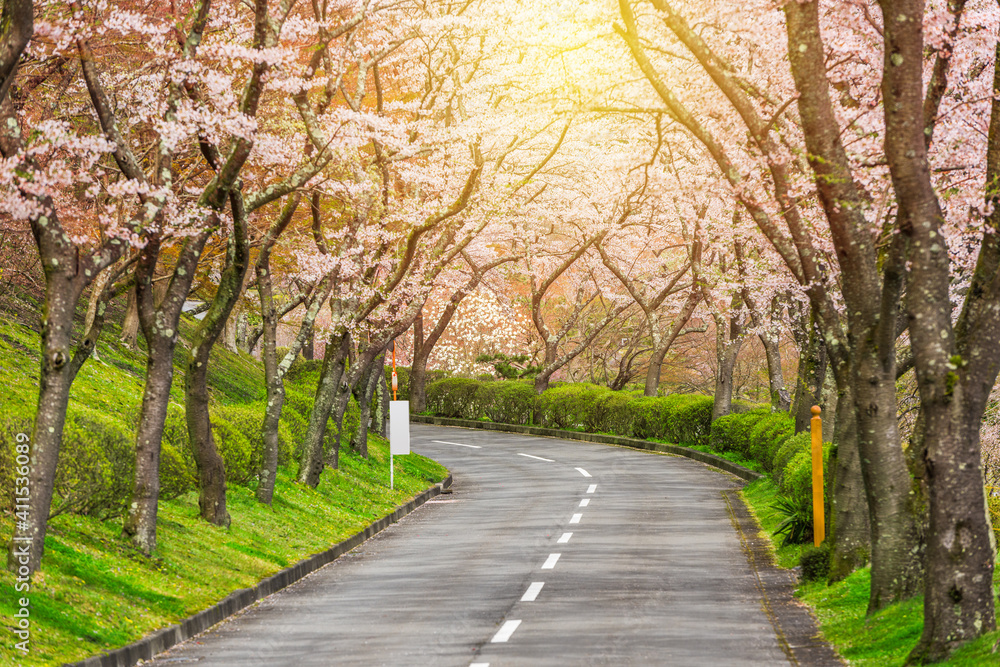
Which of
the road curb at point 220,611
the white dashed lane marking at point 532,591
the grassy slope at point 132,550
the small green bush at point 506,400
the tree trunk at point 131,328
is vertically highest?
the tree trunk at point 131,328

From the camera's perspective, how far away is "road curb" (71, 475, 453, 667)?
30.2 ft

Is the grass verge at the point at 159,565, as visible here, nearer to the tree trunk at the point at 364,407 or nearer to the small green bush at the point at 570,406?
the tree trunk at the point at 364,407

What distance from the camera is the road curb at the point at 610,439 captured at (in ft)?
91.9

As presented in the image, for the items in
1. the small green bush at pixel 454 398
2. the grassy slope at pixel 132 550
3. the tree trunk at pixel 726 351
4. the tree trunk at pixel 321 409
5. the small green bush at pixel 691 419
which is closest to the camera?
the grassy slope at pixel 132 550

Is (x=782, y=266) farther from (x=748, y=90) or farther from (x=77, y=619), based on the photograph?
(x=77, y=619)

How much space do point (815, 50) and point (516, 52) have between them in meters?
12.9

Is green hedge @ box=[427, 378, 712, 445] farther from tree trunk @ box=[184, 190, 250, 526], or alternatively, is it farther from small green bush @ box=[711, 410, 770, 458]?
tree trunk @ box=[184, 190, 250, 526]

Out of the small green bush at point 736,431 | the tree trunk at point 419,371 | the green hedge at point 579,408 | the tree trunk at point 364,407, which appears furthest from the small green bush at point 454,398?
the tree trunk at point 364,407

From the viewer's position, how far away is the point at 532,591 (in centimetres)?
1252

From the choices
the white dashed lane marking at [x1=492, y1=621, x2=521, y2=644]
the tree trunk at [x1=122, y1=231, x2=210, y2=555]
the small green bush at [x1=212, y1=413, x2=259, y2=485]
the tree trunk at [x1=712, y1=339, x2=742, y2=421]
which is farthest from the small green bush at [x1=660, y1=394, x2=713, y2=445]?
the white dashed lane marking at [x1=492, y1=621, x2=521, y2=644]

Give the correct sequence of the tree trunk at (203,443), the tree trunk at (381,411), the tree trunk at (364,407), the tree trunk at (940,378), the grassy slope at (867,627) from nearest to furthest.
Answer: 1. the grassy slope at (867,627)
2. the tree trunk at (940,378)
3. the tree trunk at (203,443)
4. the tree trunk at (364,407)
5. the tree trunk at (381,411)

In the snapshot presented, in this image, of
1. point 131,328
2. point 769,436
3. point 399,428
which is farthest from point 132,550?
point 769,436

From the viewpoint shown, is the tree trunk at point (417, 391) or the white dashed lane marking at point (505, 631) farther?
A: the tree trunk at point (417, 391)

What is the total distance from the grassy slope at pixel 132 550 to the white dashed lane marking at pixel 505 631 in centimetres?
315
